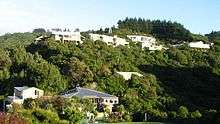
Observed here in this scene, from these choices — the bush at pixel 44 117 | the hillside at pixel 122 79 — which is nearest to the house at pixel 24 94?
the hillside at pixel 122 79

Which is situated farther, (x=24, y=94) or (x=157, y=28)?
(x=157, y=28)

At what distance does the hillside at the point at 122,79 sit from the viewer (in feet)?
167

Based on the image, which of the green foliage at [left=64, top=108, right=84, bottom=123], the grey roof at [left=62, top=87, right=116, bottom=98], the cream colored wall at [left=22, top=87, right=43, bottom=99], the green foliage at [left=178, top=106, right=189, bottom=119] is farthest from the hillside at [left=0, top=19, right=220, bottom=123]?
the green foliage at [left=64, top=108, right=84, bottom=123]

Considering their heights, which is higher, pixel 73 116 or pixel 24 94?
pixel 73 116

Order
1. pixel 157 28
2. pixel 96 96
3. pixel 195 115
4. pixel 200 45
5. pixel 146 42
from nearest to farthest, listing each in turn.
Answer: pixel 195 115, pixel 96 96, pixel 146 42, pixel 200 45, pixel 157 28

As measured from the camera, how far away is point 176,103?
52906mm

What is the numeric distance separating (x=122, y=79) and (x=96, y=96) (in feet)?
20.0

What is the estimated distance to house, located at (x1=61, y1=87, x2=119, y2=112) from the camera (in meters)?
49.2

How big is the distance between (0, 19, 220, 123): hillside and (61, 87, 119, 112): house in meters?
0.99

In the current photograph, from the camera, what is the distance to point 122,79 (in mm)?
55562

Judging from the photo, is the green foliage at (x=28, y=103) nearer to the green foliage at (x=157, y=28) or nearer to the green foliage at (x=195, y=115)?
the green foliage at (x=195, y=115)

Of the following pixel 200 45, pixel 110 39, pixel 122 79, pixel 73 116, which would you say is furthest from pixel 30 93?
pixel 200 45

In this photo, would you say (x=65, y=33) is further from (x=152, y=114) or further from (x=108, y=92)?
(x=152, y=114)

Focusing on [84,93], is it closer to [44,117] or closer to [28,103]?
[28,103]
